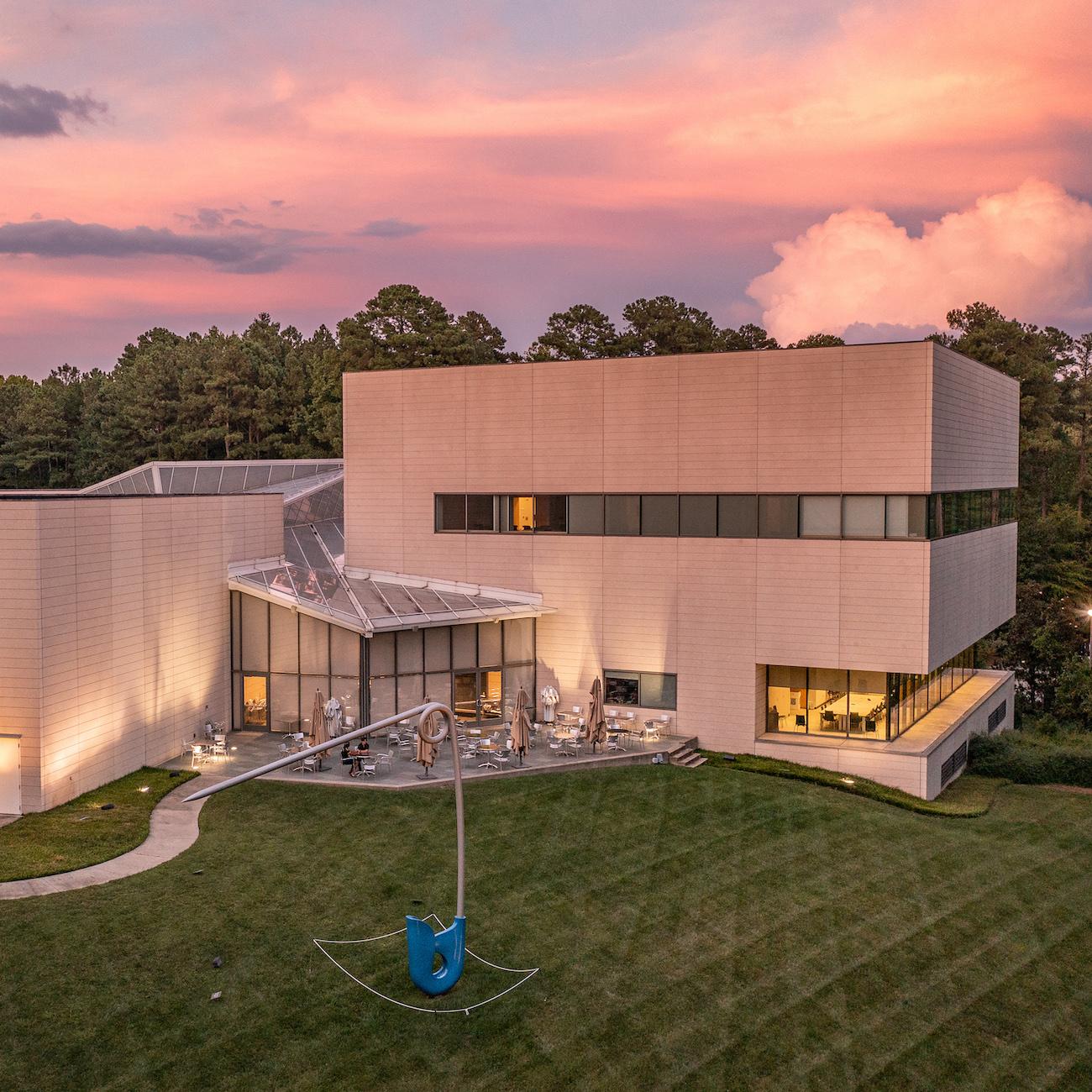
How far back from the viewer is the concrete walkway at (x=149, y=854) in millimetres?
17219

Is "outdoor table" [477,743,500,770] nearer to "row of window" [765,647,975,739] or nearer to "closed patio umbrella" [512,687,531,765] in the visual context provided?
"closed patio umbrella" [512,687,531,765]

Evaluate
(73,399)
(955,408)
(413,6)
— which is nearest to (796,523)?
(955,408)

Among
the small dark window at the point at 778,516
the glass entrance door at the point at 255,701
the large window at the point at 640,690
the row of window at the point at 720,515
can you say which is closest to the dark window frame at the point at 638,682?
the large window at the point at 640,690

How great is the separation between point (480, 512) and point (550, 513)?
7.96 feet

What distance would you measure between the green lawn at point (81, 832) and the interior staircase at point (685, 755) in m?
13.1

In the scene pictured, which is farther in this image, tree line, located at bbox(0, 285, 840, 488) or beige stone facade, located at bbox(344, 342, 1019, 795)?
tree line, located at bbox(0, 285, 840, 488)

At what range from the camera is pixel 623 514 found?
29594 millimetres

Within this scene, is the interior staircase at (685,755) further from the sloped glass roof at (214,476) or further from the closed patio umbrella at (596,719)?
Result: the sloped glass roof at (214,476)

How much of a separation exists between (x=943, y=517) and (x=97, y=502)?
22.7 metres

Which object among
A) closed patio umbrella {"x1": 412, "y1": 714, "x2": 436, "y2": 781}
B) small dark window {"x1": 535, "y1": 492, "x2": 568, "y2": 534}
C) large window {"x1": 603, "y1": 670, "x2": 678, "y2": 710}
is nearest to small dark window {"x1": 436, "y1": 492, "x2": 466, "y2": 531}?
small dark window {"x1": 535, "y1": 492, "x2": 568, "y2": 534}

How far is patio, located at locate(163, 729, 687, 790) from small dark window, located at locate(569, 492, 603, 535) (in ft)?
21.2

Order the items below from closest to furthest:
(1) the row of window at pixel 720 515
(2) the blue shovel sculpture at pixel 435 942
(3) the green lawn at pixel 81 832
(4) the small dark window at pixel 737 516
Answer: (2) the blue shovel sculpture at pixel 435 942, (3) the green lawn at pixel 81 832, (1) the row of window at pixel 720 515, (4) the small dark window at pixel 737 516

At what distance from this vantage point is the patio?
24078 millimetres

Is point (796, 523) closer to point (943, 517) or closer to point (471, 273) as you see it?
point (943, 517)
